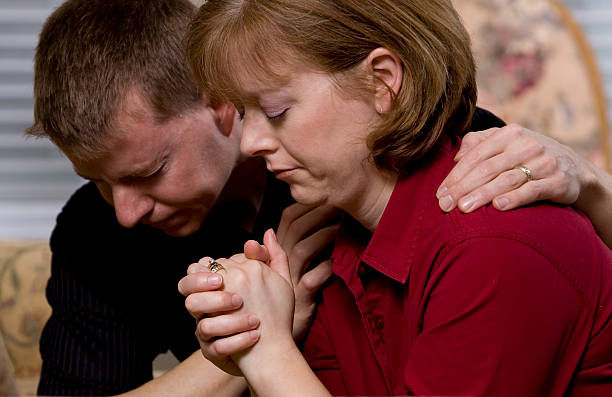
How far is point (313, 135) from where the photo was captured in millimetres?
1155

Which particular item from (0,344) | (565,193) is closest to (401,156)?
(565,193)

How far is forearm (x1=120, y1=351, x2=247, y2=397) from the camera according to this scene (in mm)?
1506

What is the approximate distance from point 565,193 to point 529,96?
1667 mm

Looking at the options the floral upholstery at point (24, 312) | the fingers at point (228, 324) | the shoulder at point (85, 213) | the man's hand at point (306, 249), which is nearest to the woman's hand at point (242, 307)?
the fingers at point (228, 324)

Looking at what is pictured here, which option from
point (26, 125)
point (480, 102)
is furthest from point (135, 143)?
point (26, 125)

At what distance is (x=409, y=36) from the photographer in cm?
113

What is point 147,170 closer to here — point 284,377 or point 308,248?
point 308,248

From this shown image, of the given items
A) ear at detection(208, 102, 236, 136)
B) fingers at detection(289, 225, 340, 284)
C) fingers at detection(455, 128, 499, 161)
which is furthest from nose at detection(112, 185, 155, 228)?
fingers at detection(455, 128, 499, 161)

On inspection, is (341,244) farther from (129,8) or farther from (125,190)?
(129,8)

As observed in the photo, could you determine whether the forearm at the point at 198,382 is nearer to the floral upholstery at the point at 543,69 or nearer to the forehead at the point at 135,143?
the forehead at the point at 135,143

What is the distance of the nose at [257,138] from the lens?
119 cm

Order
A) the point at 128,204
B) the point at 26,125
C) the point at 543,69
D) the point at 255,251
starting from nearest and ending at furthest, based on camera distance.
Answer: the point at 255,251, the point at 128,204, the point at 543,69, the point at 26,125

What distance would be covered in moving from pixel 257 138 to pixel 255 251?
16 cm

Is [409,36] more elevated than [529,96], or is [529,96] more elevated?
[409,36]
